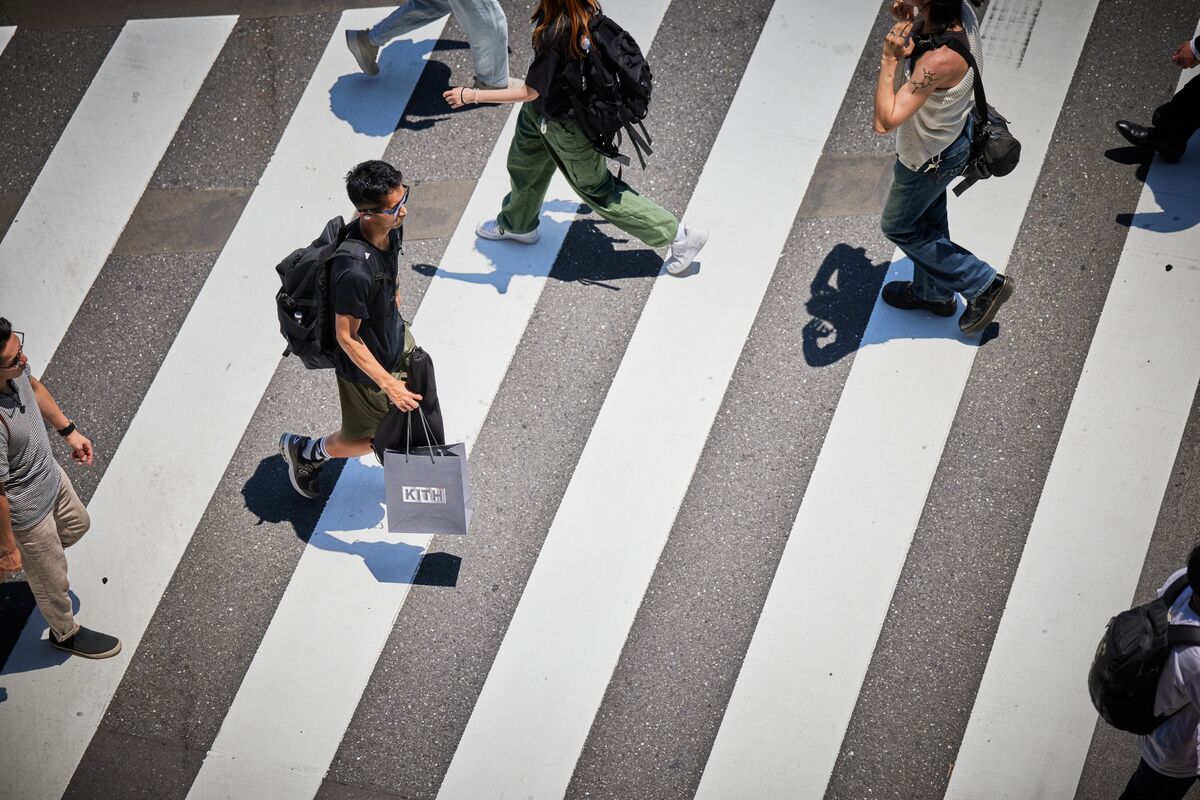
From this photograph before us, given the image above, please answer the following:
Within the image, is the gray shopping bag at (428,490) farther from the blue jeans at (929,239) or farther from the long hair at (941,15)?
the long hair at (941,15)

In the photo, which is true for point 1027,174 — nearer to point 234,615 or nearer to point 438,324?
point 438,324

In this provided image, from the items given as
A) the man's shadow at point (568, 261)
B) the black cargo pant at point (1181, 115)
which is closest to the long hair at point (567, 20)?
the man's shadow at point (568, 261)

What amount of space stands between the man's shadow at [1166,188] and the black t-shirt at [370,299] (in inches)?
155

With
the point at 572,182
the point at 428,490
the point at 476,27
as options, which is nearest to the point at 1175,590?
the point at 428,490

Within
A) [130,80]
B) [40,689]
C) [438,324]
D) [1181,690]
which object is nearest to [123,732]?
[40,689]

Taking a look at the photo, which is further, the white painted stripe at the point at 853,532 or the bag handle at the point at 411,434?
the white painted stripe at the point at 853,532

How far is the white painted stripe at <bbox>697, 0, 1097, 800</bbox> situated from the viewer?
200 inches

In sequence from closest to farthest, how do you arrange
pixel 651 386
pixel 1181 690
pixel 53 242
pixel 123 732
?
pixel 1181 690 → pixel 123 732 → pixel 651 386 → pixel 53 242

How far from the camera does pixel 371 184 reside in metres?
4.37

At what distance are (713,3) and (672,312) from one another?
6.83ft

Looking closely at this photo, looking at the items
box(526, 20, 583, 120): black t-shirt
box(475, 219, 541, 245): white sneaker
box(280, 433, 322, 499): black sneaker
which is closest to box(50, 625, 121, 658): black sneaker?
box(280, 433, 322, 499): black sneaker

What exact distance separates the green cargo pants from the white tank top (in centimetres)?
128

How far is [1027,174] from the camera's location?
19.8ft

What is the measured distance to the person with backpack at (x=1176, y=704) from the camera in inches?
159
